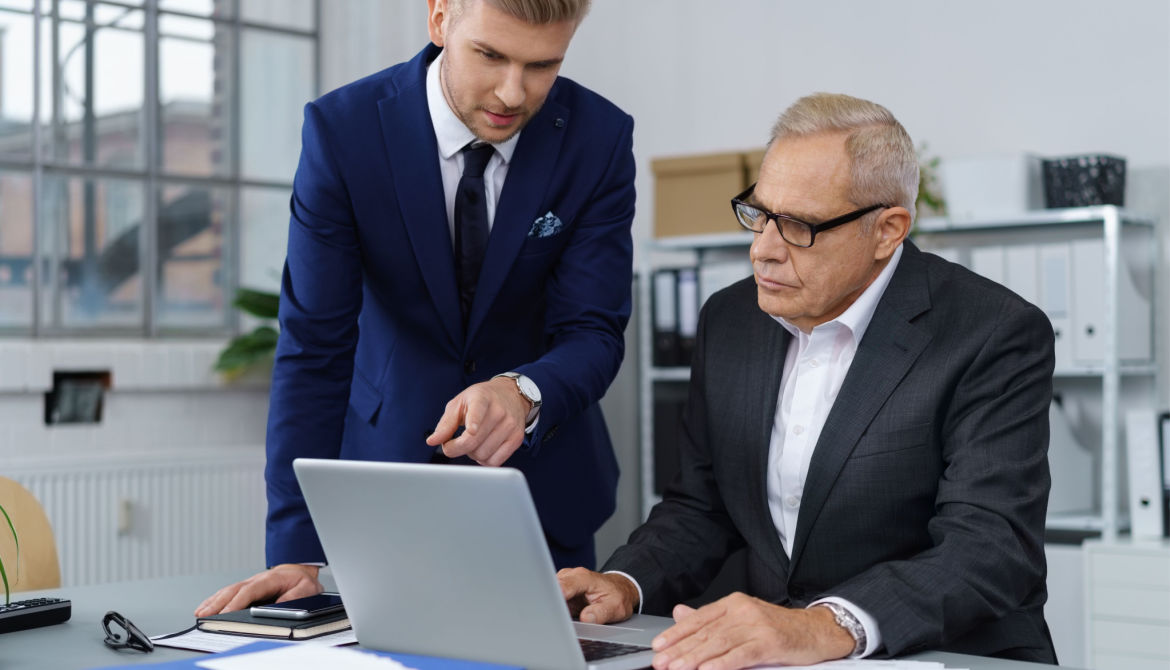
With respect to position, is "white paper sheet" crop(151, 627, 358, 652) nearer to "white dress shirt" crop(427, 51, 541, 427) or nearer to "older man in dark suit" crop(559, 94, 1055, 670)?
"older man in dark suit" crop(559, 94, 1055, 670)

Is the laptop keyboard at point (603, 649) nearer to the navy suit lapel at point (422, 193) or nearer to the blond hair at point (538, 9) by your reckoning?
the navy suit lapel at point (422, 193)

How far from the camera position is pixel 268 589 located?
1.48 metres

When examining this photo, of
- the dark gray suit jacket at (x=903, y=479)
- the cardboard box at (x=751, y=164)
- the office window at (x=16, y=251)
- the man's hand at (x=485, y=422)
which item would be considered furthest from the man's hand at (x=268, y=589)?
the office window at (x=16, y=251)

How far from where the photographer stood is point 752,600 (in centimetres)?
119

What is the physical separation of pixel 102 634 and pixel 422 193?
0.69 meters

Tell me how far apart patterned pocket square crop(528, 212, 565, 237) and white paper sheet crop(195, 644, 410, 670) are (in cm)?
72

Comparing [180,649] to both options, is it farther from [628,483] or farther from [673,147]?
[673,147]

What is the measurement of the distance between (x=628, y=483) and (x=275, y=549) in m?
2.64

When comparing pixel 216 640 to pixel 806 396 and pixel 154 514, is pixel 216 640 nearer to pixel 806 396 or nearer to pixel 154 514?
pixel 806 396

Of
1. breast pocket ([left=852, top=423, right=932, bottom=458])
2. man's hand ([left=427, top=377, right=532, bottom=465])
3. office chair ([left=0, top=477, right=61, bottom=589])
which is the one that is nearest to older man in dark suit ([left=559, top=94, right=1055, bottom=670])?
breast pocket ([left=852, top=423, right=932, bottom=458])

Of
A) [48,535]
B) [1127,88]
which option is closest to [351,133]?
[48,535]

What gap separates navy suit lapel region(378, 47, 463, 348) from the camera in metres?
1.71

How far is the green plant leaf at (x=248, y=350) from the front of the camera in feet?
13.7

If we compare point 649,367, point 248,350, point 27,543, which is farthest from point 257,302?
point 27,543
